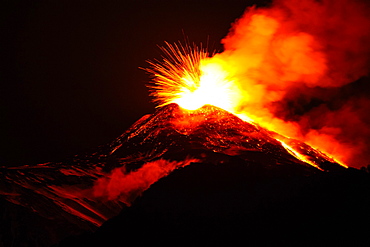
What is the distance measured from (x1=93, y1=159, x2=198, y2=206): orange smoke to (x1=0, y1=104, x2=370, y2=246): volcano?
0.08 metres

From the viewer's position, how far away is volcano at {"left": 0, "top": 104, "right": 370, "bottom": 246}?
70.4ft

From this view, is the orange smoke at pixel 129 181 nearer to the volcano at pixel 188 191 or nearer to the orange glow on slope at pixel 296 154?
the volcano at pixel 188 191

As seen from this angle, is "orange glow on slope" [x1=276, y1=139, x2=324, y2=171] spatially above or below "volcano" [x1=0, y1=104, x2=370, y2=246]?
above

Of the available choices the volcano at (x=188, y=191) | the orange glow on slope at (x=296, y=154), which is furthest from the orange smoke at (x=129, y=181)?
the orange glow on slope at (x=296, y=154)

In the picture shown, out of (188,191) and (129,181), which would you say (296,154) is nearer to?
(129,181)

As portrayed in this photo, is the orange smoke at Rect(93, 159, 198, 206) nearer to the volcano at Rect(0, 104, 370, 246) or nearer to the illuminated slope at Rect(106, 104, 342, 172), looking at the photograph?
the volcano at Rect(0, 104, 370, 246)

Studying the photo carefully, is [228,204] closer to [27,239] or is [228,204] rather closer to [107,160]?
[27,239]

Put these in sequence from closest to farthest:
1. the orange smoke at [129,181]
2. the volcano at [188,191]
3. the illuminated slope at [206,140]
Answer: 1. the volcano at [188,191]
2. the illuminated slope at [206,140]
3. the orange smoke at [129,181]

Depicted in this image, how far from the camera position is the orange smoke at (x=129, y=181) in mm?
38406

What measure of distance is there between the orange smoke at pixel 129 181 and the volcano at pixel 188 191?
0.27ft

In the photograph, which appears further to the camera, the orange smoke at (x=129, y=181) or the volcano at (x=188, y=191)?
the orange smoke at (x=129, y=181)

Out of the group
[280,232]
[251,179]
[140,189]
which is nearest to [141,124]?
[140,189]

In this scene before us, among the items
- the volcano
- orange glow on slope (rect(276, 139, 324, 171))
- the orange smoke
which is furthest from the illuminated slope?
the orange smoke

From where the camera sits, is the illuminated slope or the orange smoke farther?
the orange smoke
